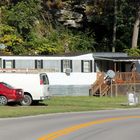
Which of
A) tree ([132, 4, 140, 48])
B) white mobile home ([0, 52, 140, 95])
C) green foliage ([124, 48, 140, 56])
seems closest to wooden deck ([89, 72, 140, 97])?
white mobile home ([0, 52, 140, 95])

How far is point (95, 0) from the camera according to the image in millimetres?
65062

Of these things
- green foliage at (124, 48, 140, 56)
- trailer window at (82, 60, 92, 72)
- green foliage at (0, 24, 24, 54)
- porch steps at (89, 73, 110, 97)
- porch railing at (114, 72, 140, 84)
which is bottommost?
porch steps at (89, 73, 110, 97)

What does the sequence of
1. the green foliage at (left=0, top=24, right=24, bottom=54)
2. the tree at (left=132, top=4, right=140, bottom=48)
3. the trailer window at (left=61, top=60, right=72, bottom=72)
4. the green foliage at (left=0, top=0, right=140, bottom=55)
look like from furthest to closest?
the tree at (left=132, top=4, right=140, bottom=48), the green foliage at (left=0, top=0, right=140, bottom=55), the green foliage at (left=0, top=24, right=24, bottom=54), the trailer window at (left=61, top=60, right=72, bottom=72)

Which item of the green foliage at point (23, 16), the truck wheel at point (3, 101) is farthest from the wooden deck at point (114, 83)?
the truck wheel at point (3, 101)

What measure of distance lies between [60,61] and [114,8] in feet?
48.1

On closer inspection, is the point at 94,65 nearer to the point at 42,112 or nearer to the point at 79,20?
the point at 79,20

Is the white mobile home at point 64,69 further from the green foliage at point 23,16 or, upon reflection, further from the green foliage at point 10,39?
the green foliage at point 23,16

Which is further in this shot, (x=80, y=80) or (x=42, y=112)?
(x=80, y=80)

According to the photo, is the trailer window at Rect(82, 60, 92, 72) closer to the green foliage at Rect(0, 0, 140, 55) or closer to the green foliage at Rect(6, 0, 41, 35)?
the green foliage at Rect(0, 0, 140, 55)

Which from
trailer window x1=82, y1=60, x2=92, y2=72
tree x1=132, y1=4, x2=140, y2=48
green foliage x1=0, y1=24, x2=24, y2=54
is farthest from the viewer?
tree x1=132, y1=4, x2=140, y2=48

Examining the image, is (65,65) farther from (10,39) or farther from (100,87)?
(10,39)

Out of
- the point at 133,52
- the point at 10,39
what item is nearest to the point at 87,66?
the point at 10,39

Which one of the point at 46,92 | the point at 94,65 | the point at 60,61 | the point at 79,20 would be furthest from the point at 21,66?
the point at 79,20

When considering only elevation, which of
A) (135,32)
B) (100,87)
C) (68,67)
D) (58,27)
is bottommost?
(100,87)
